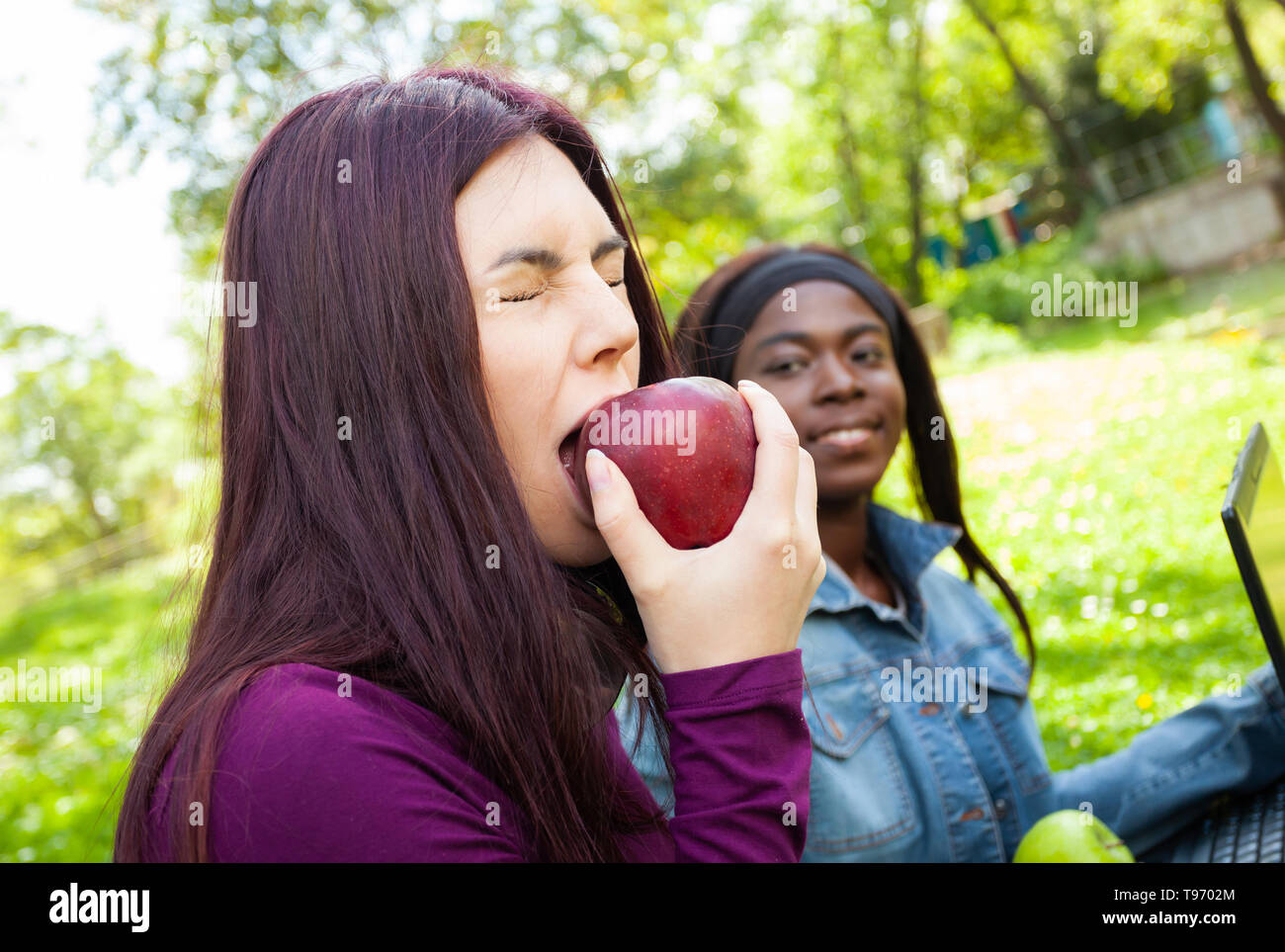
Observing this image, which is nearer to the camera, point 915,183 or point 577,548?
point 577,548

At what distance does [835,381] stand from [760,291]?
15.5 inches

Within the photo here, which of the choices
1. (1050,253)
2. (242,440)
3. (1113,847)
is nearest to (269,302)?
(242,440)

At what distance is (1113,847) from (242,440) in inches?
70.3

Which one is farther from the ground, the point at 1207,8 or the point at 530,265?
the point at 1207,8

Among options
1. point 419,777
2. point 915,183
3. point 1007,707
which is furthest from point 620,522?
point 915,183

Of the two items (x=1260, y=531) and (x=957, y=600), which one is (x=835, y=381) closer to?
(x=957, y=600)

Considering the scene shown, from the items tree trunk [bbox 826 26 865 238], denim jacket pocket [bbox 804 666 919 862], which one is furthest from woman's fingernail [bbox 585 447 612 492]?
tree trunk [bbox 826 26 865 238]

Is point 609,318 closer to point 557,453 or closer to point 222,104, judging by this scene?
point 557,453

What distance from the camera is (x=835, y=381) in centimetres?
302

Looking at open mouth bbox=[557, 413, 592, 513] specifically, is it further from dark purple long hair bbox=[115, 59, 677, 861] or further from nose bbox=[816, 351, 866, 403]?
nose bbox=[816, 351, 866, 403]

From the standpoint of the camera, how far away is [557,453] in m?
1.57

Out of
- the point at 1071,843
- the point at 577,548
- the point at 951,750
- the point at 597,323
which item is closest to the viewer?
the point at 597,323

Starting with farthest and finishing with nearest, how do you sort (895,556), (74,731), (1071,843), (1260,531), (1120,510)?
(74,731) → (1120,510) → (895,556) → (1071,843) → (1260,531)

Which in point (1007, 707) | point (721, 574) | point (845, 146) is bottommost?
point (1007, 707)
